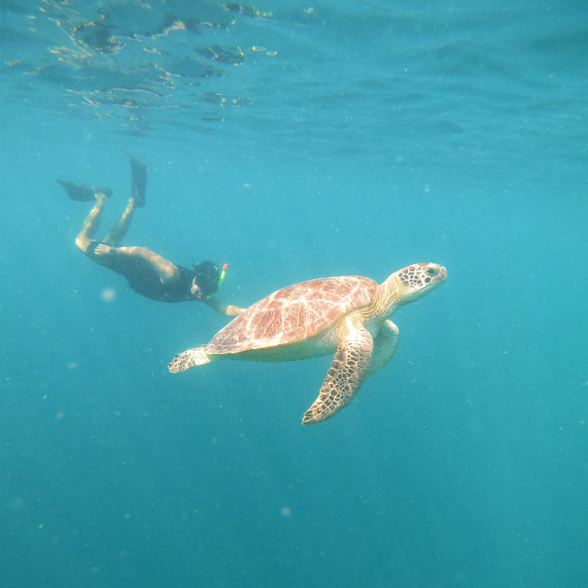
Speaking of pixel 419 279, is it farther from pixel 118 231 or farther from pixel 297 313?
pixel 118 231

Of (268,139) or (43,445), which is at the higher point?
(268,139)

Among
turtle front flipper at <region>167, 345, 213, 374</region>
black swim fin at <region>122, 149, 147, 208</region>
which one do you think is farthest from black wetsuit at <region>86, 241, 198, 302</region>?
black swim fin at <region>122, 149, 147, 208</region>

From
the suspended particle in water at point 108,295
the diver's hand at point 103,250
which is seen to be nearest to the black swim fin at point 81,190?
the diver's hand at point 103,250

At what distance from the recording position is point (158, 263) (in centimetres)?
833

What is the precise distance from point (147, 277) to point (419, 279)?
23.3 ft

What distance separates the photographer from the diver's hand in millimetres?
8797

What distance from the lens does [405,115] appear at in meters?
15.0

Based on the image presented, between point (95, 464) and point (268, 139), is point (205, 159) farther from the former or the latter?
point (95, 464)

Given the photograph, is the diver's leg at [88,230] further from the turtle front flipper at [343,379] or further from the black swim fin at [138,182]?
the turtle front flipper at [343,379]

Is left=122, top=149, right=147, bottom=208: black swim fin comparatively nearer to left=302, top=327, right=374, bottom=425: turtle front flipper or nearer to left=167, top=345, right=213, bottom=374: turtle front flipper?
left=167, top=345, right=213, bottom=374: turtle front flipper

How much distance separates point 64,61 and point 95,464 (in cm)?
1583

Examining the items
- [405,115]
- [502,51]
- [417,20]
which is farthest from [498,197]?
[417,20]

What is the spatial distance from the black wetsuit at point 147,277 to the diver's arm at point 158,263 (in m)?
0.08

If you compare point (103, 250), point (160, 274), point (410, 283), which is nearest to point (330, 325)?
point (410, 283)
